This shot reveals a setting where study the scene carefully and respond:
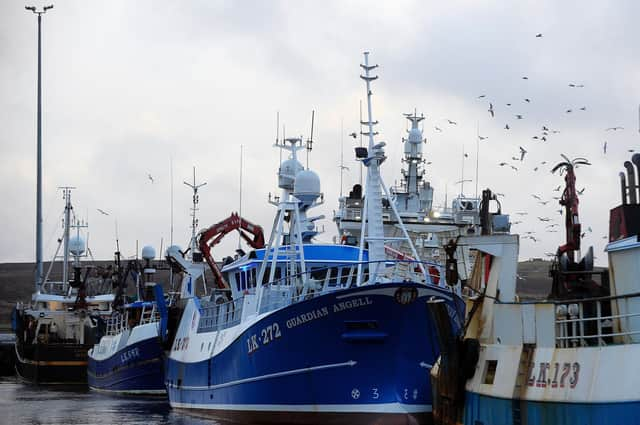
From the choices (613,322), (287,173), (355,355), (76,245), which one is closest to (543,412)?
(613,322)

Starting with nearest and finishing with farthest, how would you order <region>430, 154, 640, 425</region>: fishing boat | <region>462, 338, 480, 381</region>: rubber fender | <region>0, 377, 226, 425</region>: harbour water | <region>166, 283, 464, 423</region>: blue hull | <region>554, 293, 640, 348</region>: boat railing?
1. <region>430, 154, 640, 425</region>: fishing boat
2. <region>554, 293, 640, 348</region>: boat railing
3. <region>462, 338, 480, 381</region>: rubber fender
4. <region>166, 283, 464, 423</region>: blue hull
5. <region>0, 377, 226, 425</region>: harbour water

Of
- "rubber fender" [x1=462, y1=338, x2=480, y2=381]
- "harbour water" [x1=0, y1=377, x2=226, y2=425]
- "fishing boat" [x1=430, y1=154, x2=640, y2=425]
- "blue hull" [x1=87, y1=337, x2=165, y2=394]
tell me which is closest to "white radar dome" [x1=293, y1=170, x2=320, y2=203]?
"harbour water" [x1=0, y1=377, x2=226, y2=425]

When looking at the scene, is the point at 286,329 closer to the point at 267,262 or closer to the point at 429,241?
the point at 267,262

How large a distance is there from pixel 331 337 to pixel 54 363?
3493 cm

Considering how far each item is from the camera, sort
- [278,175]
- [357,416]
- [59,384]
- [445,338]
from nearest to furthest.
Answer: [445,338] → [357,416] → [278,175] → [59,384]

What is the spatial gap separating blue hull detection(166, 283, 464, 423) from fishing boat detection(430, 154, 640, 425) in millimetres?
3250

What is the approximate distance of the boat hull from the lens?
58281 mm

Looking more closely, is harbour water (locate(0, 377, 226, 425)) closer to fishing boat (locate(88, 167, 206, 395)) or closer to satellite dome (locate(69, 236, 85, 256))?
fishing boat (locate(88, 167, 206, 395))

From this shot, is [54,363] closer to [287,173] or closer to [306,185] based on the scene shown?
[287,173]

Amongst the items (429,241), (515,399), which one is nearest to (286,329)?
(515,399)

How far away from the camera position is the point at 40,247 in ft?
221

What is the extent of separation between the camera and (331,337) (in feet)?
91.4

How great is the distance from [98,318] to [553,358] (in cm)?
4641

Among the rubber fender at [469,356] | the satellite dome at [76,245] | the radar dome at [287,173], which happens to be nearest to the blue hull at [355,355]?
the rubber fender at [469,356]
